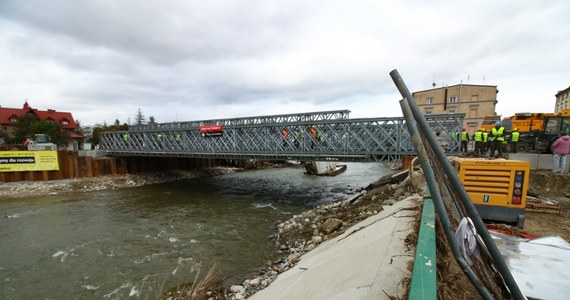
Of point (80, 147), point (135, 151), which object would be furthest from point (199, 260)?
point (80, 147)

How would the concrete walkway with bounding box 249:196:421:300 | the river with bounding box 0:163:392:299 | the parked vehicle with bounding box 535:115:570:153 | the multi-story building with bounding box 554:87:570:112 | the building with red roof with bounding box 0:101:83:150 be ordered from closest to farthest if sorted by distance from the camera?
1. the concrete walkway with bounding box 249:196:421:300
2. the river with bounding box 0:163:392:299
3. the parked vehicle with bounding box 535:115:570:153
4. the building with red roof with bounding box 0:101:83:150
5. the multi-story building with bounding box 554:87:570:112

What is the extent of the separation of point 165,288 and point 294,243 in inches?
168

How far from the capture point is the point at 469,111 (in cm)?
4441

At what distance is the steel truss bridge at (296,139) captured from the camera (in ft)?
42.9

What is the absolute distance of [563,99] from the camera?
5550cm

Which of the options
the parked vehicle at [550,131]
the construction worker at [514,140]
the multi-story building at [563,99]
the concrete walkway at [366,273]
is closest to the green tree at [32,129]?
the concrete walkway at [366,273]

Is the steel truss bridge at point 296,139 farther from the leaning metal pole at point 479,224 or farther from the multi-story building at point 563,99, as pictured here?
the multi-story building at point 563,99

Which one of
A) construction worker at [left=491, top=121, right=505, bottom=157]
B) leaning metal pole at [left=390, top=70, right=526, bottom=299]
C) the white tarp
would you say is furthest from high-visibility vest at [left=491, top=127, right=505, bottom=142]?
leaning metal pole at [left=390, top=70, right=526, bottom=299]

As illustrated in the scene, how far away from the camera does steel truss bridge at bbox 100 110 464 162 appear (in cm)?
1309

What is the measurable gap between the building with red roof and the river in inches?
1722

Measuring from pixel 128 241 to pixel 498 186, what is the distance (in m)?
12.5

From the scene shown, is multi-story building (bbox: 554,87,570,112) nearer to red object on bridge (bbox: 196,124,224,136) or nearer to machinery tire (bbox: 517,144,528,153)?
machinery tire (bbox: 517,144,528,153)

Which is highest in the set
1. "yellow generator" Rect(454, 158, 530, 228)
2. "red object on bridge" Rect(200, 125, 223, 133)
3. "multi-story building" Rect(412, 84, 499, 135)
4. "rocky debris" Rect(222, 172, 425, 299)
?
"multi-story building" Rect(412, 84, 499, 135)

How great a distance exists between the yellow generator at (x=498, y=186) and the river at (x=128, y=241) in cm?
625
